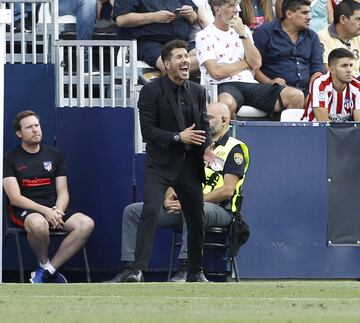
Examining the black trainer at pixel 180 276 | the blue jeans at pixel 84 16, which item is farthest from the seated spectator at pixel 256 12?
the black trainer at pixel 180 276

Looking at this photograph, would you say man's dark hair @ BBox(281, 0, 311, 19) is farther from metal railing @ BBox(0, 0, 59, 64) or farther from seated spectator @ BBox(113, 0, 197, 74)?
metal railing @ BBox(0, 0, 59, 64)

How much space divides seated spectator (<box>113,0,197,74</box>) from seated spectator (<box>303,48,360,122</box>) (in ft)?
5.38

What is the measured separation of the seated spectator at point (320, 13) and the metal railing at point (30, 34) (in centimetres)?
362

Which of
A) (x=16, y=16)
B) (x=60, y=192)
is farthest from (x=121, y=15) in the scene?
(x=60, y=192)

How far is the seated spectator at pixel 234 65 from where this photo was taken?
1579cm

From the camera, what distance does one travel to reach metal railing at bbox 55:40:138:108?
49.6ft

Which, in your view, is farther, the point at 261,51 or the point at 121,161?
the point at 261,51

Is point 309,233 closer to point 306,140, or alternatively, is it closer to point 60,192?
point 306,140

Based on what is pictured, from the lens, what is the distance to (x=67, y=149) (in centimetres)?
1541

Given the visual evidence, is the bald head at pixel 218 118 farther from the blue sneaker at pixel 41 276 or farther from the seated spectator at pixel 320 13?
the seated spectator at pixel 320 13

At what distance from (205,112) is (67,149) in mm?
2181

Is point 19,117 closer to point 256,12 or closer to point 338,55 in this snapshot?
point 338,55

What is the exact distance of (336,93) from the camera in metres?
15.4

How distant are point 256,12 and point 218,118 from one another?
320 cm
